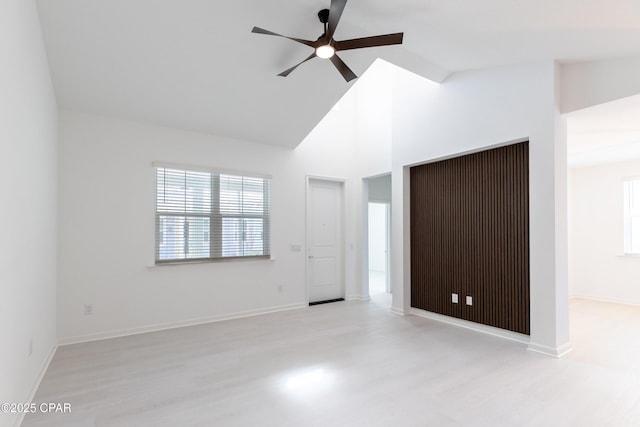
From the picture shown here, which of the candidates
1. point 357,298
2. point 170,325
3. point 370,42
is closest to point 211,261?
point 170,325

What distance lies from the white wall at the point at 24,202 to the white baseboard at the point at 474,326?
4.38 metres

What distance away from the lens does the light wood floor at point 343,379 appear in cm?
222

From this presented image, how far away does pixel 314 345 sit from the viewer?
3586mm

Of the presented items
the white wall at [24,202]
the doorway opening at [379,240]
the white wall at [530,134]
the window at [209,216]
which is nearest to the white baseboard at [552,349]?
the white wall at [530,134]

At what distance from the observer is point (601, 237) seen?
576cm

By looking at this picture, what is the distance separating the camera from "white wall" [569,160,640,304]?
215 inches

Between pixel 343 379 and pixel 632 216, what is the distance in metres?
5.94

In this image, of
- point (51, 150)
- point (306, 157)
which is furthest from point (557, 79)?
point (51, 150)

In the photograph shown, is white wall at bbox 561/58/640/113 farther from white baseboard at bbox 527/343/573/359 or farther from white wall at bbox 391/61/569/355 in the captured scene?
white baseboard at bbox 527/343/573/359

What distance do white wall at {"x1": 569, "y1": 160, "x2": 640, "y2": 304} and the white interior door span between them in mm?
4434

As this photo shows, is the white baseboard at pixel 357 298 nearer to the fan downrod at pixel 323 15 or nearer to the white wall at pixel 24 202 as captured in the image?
the white wall at pixel 24 202

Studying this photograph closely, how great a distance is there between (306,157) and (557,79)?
3538 millimetres

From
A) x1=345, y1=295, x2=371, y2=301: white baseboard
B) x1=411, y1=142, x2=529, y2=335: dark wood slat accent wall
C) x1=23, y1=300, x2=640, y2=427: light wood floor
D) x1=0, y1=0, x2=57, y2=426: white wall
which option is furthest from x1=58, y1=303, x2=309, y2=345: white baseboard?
x1=411, y1=142, x2=529, y2=335: dark wood slat accent wall

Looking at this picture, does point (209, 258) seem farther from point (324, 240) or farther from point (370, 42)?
point (370, 42)
